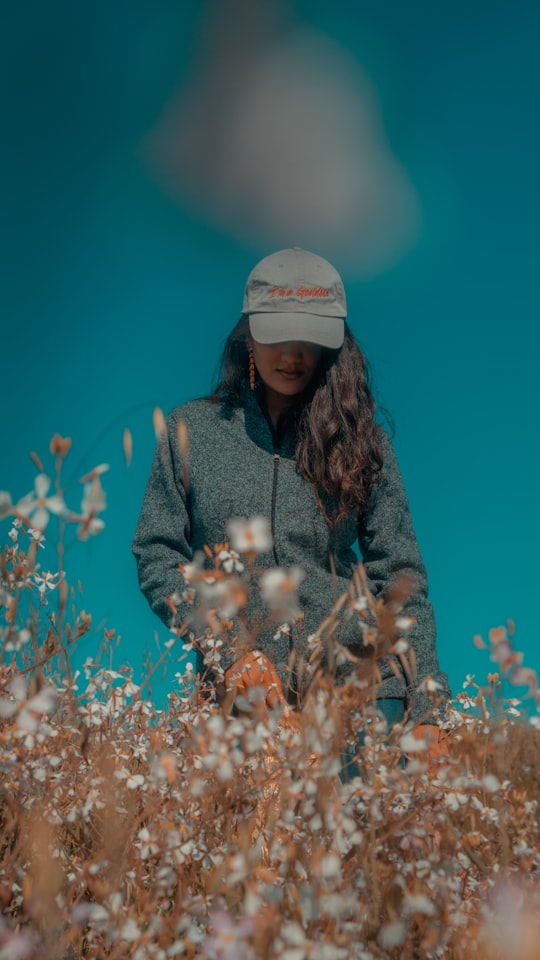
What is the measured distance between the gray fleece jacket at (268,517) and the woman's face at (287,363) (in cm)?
23

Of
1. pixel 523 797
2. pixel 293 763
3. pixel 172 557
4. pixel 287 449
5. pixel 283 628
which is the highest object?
pixel 287 449

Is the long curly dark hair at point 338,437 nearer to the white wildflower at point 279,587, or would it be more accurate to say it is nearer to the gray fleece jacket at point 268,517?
the gray fleece jacket at point 268,517

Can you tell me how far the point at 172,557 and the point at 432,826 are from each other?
2.08 metres

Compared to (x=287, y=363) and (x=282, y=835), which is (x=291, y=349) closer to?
(x=287, y=363)

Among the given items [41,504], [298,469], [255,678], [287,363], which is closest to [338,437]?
[298,469]

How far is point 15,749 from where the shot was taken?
1663 mm

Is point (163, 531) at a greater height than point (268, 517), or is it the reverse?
point (268, 517)

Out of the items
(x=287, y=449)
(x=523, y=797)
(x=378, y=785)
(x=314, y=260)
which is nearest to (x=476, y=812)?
(x=523, y=797)

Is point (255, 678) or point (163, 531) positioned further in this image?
point (163, 531)

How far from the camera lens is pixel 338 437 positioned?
3.83m

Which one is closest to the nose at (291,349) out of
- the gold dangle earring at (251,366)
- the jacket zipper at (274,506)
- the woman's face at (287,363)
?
the woman's face at (287,363)

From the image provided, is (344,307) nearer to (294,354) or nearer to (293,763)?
(294,354)

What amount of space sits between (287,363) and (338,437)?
0.39 meters

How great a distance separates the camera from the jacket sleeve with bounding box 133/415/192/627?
11.6 ft
